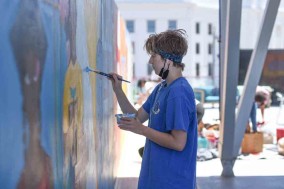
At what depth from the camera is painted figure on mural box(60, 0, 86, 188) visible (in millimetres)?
2643

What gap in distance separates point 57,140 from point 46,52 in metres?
0.44

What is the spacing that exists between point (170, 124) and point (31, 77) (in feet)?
3.30

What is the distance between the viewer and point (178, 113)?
272 cm

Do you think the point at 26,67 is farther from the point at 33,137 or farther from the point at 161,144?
the point at 161,144

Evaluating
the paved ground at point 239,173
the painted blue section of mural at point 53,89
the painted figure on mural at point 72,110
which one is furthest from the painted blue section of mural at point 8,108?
the paved ground at point 239,173

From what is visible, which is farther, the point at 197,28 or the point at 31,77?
the point at 197,28

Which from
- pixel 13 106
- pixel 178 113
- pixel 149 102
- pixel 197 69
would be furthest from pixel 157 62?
pixel 197 69

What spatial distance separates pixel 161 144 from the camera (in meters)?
2.79

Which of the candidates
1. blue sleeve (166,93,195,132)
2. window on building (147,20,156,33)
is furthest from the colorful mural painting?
window on building (147,20,156,33)

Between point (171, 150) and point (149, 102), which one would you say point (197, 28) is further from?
point (171, 150)

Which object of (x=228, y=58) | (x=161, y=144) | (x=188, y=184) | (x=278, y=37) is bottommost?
(x=188, y=184)

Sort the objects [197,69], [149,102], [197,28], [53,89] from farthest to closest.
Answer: [197,28] → [197,69] → [149,102] → [53,89]

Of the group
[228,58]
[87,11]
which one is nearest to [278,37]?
[228,58]

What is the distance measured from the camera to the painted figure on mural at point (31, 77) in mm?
1827
